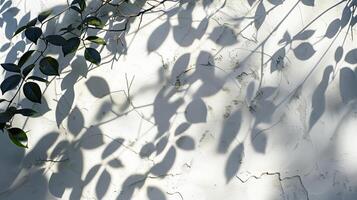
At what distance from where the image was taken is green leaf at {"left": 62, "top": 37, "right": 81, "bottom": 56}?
1704 millimetres

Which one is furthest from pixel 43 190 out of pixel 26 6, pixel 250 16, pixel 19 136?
pixel 250 16

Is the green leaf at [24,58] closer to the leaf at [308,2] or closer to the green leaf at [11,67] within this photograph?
the green leaf at [11,67]

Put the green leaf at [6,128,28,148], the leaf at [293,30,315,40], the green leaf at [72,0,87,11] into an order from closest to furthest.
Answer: the green leaf at [6,128,28,148]
the green leaf at [72,0,87,11]
the leaf at [293,30,315,40]

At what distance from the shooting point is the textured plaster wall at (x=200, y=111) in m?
1.81

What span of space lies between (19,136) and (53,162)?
18 centimetres

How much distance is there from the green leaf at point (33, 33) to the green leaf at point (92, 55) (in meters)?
0.17

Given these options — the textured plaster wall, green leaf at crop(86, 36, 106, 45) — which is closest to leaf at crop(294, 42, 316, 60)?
the textured plaster wall

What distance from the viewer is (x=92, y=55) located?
5.74ft

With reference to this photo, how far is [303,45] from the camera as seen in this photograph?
1.87 metres

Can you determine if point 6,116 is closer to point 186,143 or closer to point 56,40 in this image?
point 56,40

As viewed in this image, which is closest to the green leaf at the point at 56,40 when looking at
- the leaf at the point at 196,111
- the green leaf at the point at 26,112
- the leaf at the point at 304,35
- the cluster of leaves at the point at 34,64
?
the cluster of leaves at the point at 34,64

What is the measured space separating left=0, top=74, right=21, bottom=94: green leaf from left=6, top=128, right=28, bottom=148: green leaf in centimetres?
14

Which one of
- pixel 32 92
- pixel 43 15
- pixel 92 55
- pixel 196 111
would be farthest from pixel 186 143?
pixel 43 15

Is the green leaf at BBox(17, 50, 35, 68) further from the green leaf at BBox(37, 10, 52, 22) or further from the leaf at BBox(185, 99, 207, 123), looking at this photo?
the leaf at BBox(185, 99, 207, 123)
